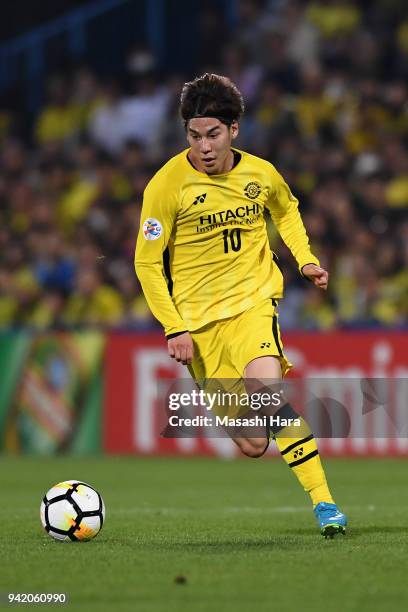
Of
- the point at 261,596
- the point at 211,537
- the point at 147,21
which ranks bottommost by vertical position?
the point at 261,596

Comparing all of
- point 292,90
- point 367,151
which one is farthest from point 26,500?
point 292,90

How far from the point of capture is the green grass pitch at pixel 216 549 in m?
5.03

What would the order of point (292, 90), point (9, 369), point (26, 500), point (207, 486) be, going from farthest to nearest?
point (292, 90) → point (9, 369) → point (207, 486) → point (26, 500)

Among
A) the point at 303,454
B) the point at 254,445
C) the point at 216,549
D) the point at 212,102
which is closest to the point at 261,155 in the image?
the point at 212,102

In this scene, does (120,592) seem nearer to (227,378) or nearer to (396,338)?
(227,378)

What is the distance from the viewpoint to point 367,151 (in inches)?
584

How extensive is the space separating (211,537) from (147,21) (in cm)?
1278

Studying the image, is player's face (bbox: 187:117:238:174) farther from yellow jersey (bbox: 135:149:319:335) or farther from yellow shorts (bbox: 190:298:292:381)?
yellow shorts (bbox: 190:298:292:381)

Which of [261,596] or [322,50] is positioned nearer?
[261,596]

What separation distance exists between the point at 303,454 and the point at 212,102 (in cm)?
182

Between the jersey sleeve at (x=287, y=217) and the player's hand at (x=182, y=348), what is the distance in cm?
81

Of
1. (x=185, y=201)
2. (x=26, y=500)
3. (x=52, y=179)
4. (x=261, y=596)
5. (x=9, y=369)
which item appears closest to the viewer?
(x=261, y=596)

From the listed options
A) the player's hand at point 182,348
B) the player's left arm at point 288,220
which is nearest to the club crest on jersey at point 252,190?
the player's left arm at point 288,220

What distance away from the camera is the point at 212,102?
6828 mm
